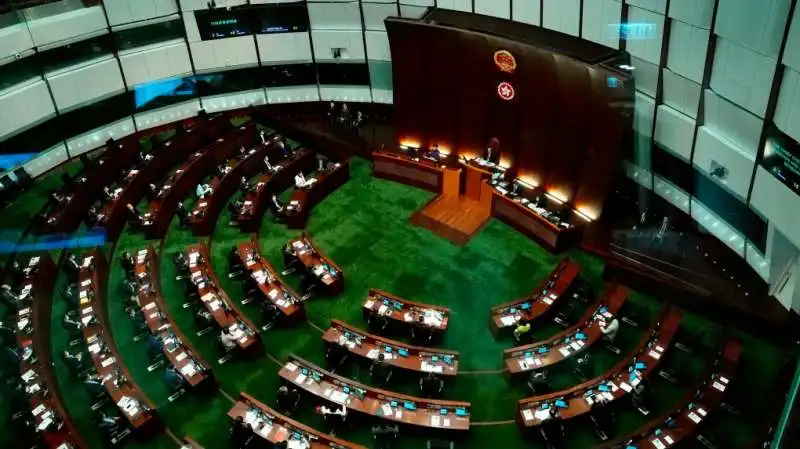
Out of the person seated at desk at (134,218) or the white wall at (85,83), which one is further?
the white wall at (85,83)

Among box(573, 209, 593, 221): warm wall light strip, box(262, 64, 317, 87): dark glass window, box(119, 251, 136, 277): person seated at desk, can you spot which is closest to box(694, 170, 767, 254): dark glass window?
box(573, 209, 593, 221): warm wall light strip

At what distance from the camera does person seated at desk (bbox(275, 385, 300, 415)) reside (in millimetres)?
11109

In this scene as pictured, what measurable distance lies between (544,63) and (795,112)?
578cm

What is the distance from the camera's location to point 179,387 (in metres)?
11.8

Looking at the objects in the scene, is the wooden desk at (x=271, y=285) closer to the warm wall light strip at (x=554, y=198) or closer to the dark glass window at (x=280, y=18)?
the warm wall light strip at (x=554, y=198)

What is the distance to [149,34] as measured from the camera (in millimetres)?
17734

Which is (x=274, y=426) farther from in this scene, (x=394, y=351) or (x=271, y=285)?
(x=271, y=285)

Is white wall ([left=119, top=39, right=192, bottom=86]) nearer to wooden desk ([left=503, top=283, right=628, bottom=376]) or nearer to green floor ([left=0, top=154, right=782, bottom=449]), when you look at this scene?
green floor ([left=0, top=154, right=782, bottom=449])

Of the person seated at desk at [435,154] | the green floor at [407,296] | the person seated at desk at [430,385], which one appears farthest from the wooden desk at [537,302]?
the person seated at desk at [435,154]

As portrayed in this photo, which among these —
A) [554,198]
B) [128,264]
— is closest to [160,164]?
[128,264]

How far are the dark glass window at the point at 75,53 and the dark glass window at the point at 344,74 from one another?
5.96 metres

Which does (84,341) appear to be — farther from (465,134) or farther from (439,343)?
(465,134)

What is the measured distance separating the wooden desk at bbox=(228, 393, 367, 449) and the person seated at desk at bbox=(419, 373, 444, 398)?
5.91 ft

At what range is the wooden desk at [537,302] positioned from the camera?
1266 cm
